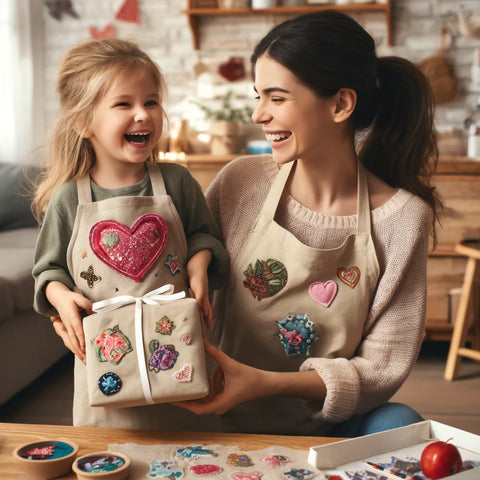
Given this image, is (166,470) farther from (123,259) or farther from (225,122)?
(225,122)

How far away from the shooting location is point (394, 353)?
54.9 inches

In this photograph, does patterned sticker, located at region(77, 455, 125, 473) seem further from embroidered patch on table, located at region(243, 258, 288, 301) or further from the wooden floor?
the wooden floor

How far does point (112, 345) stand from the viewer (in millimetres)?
1109

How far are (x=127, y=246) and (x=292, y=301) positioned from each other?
1.27ft

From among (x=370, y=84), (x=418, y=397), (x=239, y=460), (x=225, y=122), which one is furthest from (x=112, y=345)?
(x=225, y=122)

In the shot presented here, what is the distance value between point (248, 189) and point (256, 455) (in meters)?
0.66

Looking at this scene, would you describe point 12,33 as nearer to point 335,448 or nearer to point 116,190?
point 116,190

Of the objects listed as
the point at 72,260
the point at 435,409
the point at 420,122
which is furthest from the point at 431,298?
the point at 72,260

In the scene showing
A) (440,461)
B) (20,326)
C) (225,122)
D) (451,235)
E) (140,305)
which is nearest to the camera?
(440,461)

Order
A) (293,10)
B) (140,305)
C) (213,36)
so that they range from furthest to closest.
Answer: (213,36) → (293,10) → (140,305)

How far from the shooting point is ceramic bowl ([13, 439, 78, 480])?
1.02 m

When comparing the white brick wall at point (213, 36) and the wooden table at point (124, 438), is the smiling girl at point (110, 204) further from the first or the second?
the white brick wall at point (213, 36)

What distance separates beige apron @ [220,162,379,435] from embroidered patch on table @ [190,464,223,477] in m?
0.41

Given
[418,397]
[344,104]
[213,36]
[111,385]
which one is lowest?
[418,397]
